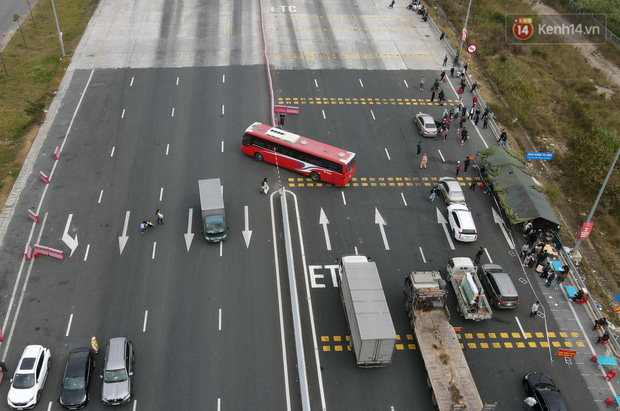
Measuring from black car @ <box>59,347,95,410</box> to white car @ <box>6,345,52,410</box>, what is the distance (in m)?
1.46

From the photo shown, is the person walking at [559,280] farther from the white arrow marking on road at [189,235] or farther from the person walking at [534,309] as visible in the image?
the white arrow marking on road at [189,235]

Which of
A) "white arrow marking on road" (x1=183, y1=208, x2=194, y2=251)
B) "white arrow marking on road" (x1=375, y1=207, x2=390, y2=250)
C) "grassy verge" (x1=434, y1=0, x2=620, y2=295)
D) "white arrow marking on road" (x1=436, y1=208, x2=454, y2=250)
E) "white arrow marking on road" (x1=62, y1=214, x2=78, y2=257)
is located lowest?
"grassy verge" (x1=434, y1=0, x2=620, y2=295)

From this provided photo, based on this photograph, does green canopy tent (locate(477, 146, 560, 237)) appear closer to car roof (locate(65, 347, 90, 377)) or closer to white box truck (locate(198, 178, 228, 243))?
white box truck (locate(198, 178, 228, 243))

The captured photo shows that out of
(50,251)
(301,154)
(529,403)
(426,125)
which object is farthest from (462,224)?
(50,251)

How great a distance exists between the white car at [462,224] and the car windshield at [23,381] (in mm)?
30992

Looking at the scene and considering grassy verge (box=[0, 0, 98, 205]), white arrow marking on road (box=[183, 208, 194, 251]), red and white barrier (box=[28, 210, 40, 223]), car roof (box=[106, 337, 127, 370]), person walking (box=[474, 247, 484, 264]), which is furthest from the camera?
grassy verge (box=[0, 0, 98, 205])

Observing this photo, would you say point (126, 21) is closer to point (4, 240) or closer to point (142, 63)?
point (142, 63)

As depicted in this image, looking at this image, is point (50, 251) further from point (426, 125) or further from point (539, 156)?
point (539, 156)

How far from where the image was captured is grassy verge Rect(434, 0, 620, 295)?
5003 centimetres

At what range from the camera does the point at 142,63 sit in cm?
6412

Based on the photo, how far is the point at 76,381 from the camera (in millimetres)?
30250

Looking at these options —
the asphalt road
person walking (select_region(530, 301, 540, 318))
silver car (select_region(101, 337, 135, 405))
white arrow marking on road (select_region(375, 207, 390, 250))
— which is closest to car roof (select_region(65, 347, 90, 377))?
silver car (select_region(101, 337, 135, 405))

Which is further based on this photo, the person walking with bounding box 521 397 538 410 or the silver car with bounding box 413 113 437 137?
the silver car with bounding box 413 113 437 137

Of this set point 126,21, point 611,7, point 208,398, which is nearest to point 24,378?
point 208,398
